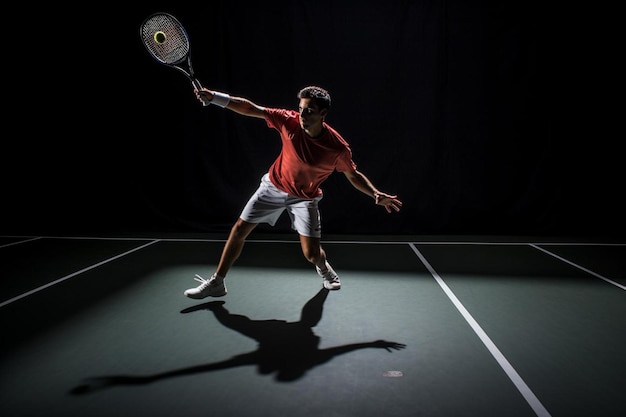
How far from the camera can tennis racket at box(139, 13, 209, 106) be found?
10.1 ft

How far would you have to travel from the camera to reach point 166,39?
123 inches

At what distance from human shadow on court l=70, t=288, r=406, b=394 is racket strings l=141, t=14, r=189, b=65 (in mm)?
1685

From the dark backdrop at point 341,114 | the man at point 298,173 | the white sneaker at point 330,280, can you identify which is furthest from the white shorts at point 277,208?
the dark backdrop at point 341,114

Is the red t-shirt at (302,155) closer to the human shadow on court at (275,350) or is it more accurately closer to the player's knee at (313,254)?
the player's knee at (313,254)

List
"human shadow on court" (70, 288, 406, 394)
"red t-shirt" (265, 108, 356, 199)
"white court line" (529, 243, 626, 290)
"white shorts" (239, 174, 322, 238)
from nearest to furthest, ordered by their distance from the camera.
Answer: "human shadow on court" (70, 288, 406, 394)
"red t-shirt" (265, 108, 356, 199)
"white shorts" (239, 174, 322, 238)
"white court line" (529, 243, 626, 290)

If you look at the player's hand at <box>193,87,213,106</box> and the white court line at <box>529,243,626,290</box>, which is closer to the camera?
the player's hand at <box>193,87,213,106</box>

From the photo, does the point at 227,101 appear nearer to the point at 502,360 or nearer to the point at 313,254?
the point at 313,254

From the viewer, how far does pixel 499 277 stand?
12.3ft

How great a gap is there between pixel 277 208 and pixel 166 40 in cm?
137

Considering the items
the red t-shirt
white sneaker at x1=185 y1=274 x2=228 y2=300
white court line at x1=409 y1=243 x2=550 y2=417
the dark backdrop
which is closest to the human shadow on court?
white sneaker at x1=185 y1=274 x2=228 y2=300

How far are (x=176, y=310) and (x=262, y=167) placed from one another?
3.04 metres

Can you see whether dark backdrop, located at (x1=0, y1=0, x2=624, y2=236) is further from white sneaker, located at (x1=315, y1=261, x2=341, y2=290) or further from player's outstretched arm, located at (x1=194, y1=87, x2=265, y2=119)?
player's outstretched arm, located at (x1=194, y1=87, x2=265, y2=119)

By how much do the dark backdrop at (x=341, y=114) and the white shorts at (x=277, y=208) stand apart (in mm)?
2646

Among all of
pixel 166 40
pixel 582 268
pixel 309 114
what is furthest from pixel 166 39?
pixel 582 268
